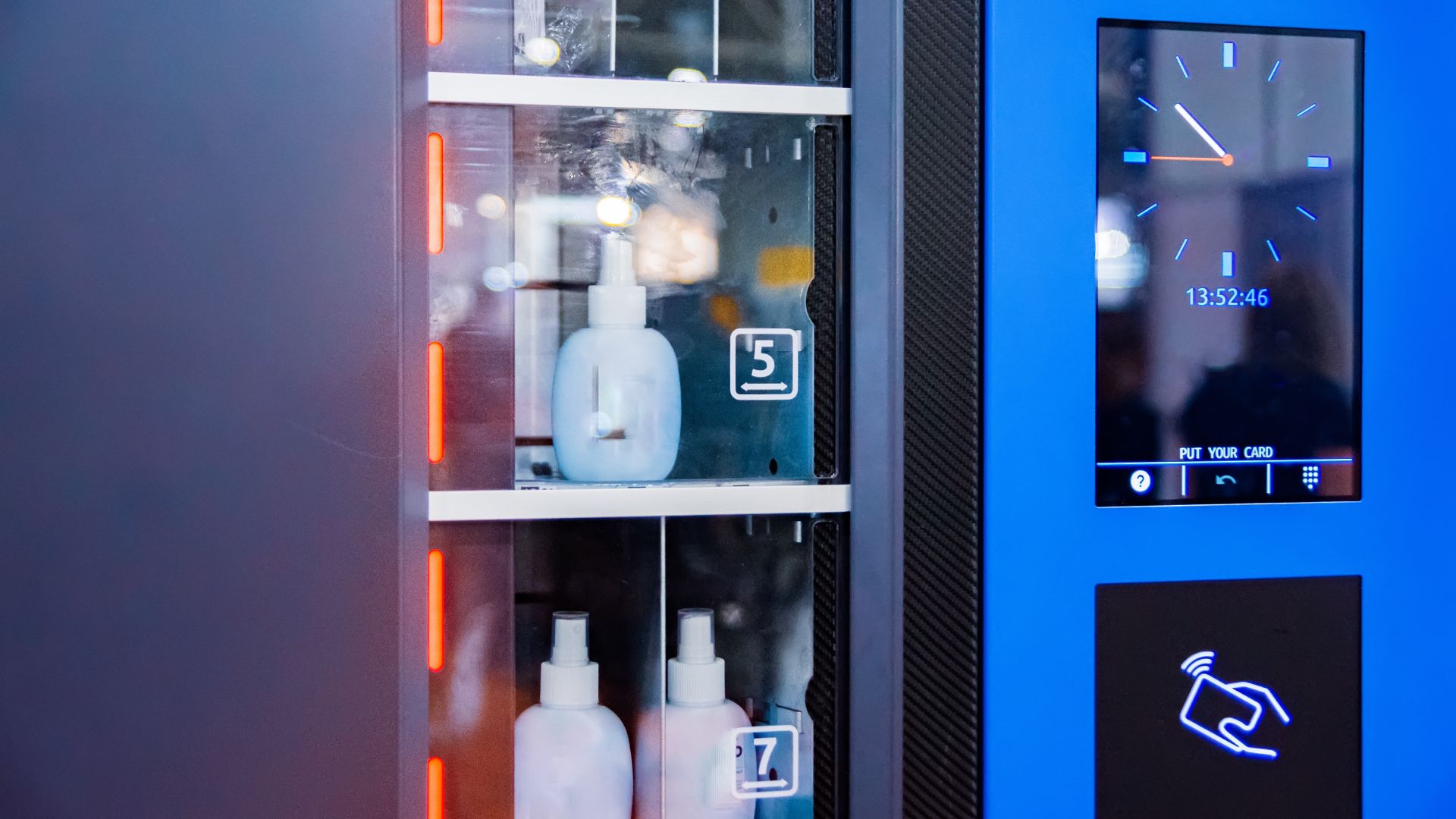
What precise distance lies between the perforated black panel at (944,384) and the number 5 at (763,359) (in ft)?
0.39

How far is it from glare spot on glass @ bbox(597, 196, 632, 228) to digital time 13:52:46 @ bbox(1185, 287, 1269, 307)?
1.34 feet

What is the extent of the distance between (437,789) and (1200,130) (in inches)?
27.6

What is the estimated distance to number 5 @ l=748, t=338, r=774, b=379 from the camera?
32.2 inches

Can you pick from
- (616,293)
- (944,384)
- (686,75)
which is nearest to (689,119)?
(686,75)

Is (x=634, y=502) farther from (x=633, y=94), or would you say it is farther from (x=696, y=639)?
(x=633, y=94)

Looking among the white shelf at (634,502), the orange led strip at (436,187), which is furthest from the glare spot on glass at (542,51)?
the white shelf at (634,502)

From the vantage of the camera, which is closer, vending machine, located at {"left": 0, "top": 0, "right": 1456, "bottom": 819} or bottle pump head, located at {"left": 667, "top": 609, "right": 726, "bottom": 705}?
vending machine, located at {"left": 0, "top": 0, "right": 1456, "bottom": 819}

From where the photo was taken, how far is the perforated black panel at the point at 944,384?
2.42 ft

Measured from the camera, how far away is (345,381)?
665mm

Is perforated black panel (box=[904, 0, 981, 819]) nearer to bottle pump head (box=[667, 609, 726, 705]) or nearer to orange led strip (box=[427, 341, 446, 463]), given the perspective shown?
bottle pump head (box=[667, 609, 726, 705])

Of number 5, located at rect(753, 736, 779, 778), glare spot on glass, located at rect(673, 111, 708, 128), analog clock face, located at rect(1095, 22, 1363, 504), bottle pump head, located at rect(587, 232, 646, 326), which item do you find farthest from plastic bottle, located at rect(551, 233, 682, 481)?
analog clock face, located at rect(1095, 22, 1363, 504)

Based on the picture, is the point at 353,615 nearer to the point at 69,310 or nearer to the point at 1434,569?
the point at 69,310

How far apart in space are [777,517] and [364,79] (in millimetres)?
411

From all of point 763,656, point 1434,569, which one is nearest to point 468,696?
point 763,656
